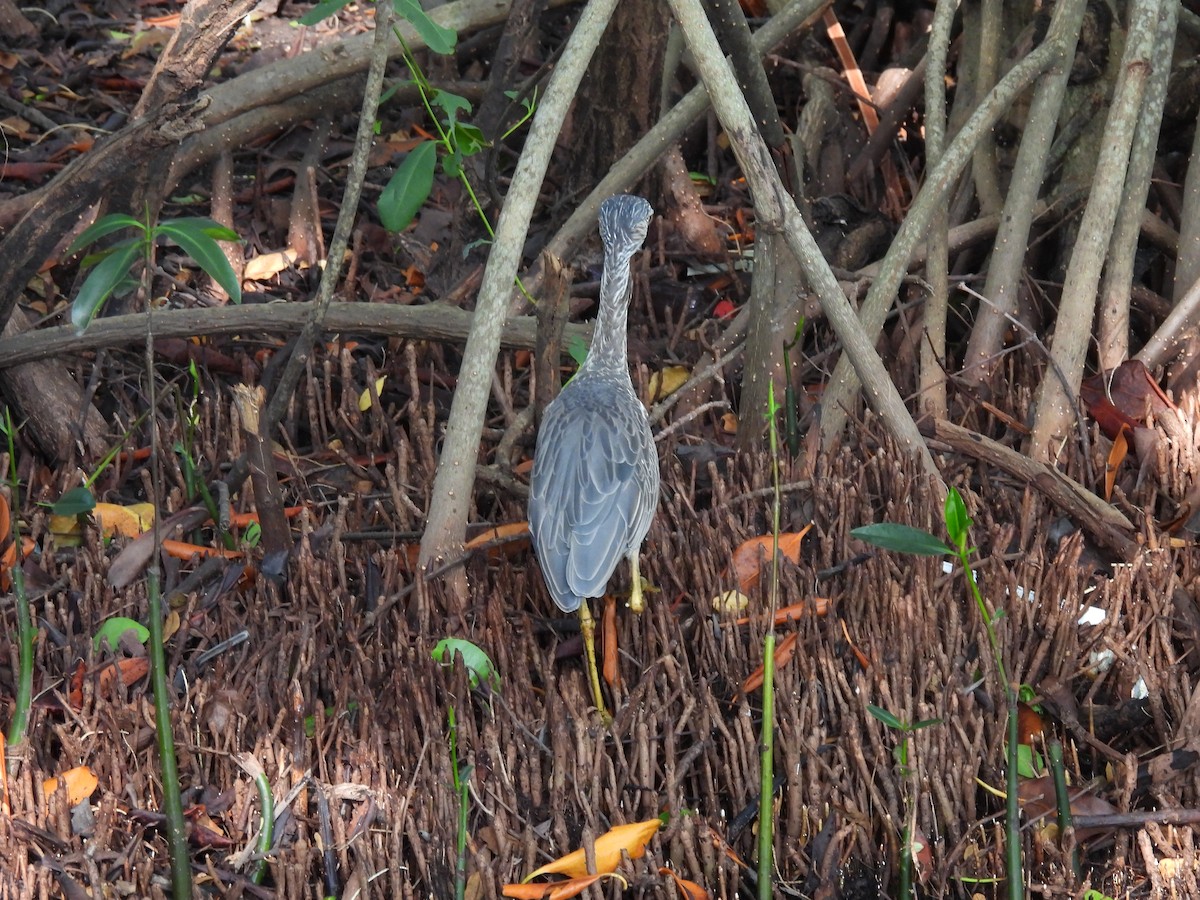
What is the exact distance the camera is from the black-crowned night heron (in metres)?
3.06

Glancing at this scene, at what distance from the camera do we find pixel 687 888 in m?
2.59

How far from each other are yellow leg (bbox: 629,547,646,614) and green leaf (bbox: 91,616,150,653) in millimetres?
1117

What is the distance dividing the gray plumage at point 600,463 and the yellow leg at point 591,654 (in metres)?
Answer: 0.09

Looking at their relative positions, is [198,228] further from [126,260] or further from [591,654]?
[591,654]

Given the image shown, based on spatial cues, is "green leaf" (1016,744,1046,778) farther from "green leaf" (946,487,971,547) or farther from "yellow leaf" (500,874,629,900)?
"yellow leaf" (500,874,629,900)

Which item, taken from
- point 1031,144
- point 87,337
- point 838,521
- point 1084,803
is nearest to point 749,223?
point 1031,144

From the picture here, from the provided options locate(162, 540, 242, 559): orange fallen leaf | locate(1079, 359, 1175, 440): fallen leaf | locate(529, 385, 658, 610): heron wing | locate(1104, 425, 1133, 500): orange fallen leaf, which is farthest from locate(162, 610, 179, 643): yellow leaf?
locate(1079, 359, 1175, 440): fallen leaf

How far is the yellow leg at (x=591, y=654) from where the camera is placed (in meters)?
2.98

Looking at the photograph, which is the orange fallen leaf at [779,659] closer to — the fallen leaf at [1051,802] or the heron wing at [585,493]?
the heron wing at [585,493]

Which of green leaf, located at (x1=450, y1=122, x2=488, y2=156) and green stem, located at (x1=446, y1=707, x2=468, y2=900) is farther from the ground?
green leaf, located at (x1=450, y1=122, x2=488, y2=156)

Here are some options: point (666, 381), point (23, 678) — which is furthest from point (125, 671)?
point (666, 381)

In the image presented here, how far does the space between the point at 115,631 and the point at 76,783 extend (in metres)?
0.47

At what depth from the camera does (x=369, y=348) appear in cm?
440

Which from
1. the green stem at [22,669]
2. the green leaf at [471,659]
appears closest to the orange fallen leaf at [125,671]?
the green stem at [22,669]
